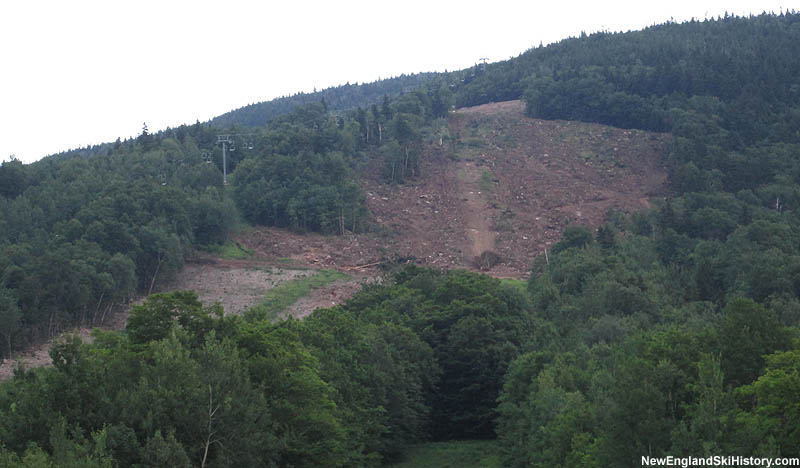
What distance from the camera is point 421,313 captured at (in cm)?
6372

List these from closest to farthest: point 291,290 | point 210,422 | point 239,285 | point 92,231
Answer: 1. point 210,422
2. point 92,231
3. point 291,290
4. point 239,285

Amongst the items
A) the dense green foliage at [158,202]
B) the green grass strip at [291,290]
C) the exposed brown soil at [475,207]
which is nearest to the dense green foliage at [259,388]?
the green grass strip at [291,290]

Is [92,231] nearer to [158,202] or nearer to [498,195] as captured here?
[158,202]

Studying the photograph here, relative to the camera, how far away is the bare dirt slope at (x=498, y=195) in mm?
94688

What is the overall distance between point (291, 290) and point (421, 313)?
60.4 feet

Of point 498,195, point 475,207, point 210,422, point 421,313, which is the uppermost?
point 210,422

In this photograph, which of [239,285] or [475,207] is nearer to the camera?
[239,285]

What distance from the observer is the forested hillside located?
96.7 ft

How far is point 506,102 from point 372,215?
60479 millimetres

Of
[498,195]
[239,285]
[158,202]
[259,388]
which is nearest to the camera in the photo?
[259,388]

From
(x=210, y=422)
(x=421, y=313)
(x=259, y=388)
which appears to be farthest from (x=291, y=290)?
(x=210, y=422)

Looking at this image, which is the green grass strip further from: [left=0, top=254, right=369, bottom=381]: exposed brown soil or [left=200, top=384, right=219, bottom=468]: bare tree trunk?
[left=200, top=384, right=219, bottom=468]: bare tree trunk

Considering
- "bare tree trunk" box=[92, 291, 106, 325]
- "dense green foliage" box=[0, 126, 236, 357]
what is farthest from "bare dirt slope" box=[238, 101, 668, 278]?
"bare tree trunk" box=[92, 291, 106, 325]

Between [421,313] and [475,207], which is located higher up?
[475,207]
